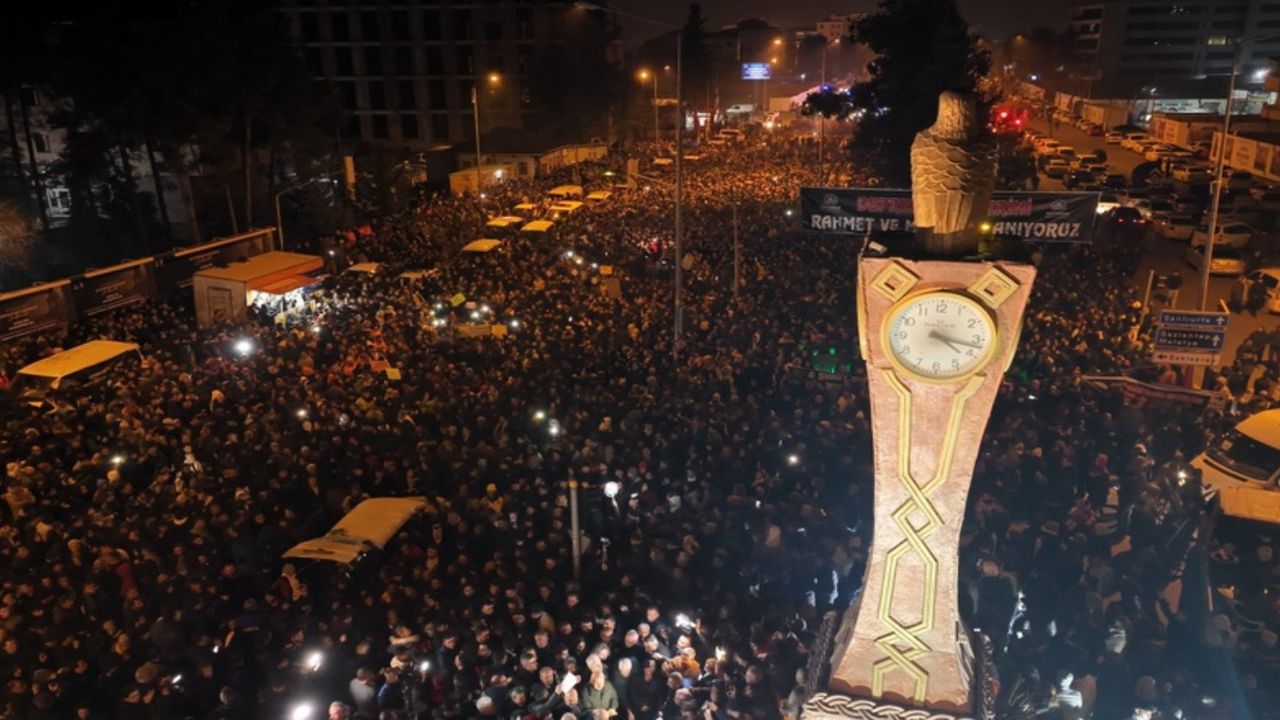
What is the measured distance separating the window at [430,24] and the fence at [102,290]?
35239mm

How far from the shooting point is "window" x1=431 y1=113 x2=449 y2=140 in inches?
2153

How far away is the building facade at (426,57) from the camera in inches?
2089

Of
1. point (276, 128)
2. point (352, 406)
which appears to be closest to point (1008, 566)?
point (352, 406)

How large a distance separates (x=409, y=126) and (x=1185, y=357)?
50.1 meters

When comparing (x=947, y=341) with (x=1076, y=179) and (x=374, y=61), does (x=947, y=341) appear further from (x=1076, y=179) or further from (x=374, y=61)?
(x=374, y=61)

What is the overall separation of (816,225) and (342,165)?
2088cm

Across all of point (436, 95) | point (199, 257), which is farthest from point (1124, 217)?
point (436, 95)

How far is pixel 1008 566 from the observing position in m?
8.53

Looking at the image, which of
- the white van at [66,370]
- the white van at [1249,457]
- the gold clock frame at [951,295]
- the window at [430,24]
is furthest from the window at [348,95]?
the gold clock frame at [951,295]

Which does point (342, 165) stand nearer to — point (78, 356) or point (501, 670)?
point (78, 356)

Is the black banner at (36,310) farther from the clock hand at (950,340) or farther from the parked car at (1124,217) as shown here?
the parked car at (1124,217)

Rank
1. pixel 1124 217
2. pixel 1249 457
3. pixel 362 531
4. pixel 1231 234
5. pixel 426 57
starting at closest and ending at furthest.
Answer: pixel 362 531
pixel 1249 457
pixel 1231 234
pixel 1124 217
pixel 426 57

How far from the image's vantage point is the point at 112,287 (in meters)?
18.5

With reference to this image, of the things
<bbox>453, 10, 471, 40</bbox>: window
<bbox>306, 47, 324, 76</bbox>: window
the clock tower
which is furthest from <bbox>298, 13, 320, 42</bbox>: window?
the clock tower
